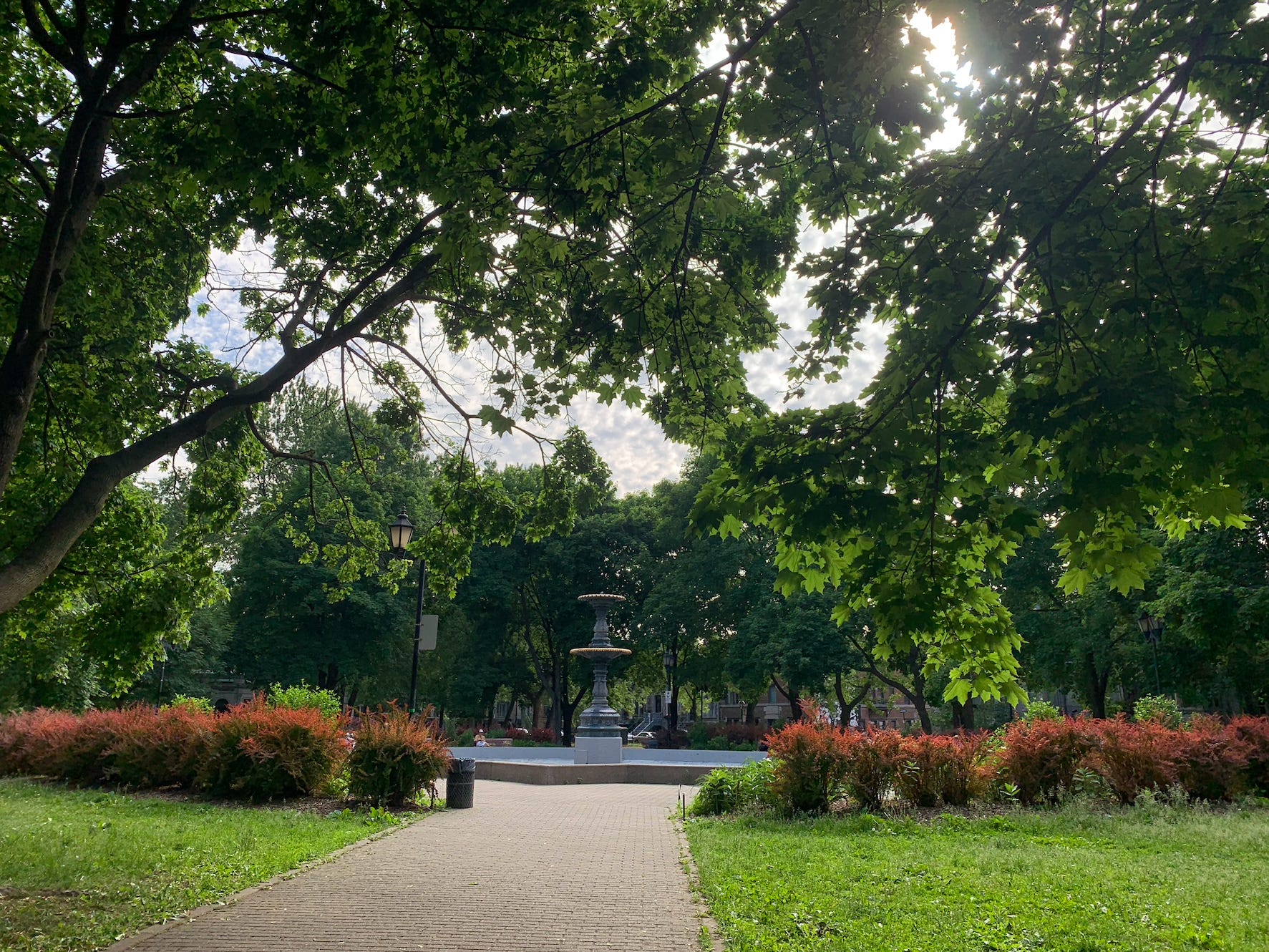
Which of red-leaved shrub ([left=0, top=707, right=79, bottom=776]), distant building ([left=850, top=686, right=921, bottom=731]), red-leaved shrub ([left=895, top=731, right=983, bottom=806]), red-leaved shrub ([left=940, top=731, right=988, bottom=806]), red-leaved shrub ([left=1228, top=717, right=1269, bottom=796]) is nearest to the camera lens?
red-leaved shrub ([left=895, top=731, right=983, bottom=806])

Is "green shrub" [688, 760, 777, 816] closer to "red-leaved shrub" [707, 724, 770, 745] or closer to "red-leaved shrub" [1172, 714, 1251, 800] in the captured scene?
"red-leaved shrub" [1172, 714, 1251, 800]

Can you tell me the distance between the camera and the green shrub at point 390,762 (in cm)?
1374

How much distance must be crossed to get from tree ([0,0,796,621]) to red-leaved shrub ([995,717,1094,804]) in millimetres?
9164

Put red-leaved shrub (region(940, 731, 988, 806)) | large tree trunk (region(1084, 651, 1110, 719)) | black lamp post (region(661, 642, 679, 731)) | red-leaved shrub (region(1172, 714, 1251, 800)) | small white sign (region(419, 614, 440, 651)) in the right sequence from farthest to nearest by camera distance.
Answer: black lamp post (region(661, 642, 679, 731)) < large tree trunk (region(1084, 651, 1110, 719)) < small white sign (region(419, 614, 440, 651)) < red-leaved shrub (region(1172, 714, 1251, 800)) < red-leaved shrub (region(940, 731, 988, 806))

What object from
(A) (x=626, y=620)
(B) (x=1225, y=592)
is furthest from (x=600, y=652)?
(B) (x=1225, y=592)

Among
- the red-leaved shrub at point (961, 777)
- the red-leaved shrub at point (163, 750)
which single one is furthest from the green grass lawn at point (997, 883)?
the red-leaved shrub at point (163, 750)

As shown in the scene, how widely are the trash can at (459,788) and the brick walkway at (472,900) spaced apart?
2.44 metres

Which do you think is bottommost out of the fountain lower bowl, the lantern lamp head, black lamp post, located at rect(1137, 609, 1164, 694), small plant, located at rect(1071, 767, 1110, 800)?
small plant, located at rect(1071, 767, 1110, 800)

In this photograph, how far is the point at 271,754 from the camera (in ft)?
46.1

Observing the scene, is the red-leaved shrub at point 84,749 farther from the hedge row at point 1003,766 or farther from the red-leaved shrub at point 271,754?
the hedge row at point 1003,766

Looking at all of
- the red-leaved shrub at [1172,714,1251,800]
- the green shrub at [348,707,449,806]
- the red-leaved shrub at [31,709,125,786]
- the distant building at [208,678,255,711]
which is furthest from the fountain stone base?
the distant building at [208,678,255,711]

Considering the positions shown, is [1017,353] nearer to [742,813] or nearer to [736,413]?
[736,413]

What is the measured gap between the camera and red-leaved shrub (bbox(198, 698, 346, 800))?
46.2 feet

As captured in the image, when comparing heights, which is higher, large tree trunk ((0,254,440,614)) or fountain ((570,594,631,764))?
large tree trunk ((0,254,440,614))
